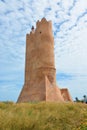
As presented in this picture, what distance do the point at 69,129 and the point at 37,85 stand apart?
780 inches

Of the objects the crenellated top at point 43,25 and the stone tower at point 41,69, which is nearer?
the stone tower at point 41,69

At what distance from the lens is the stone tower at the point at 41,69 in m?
29.2

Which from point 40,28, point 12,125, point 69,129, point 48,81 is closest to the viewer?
point 12,125

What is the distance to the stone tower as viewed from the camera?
29.2 metres

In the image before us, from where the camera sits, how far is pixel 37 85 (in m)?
30.0

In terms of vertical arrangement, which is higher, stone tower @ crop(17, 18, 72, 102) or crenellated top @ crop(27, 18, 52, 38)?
crenellated top @ crop(27, 18, 52, 38)

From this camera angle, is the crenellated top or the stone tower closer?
the stone tower

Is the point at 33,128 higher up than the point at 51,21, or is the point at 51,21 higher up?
the point at 51,21

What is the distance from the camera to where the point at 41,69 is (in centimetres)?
3033

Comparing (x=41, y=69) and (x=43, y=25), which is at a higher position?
(x=43, y=25)

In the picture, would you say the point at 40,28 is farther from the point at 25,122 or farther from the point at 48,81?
the point at 25,122

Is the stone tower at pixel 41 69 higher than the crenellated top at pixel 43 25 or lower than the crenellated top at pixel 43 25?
lower

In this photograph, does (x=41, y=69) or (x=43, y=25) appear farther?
(x=43, y=25)

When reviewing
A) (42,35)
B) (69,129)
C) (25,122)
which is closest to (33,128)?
(25,122)
